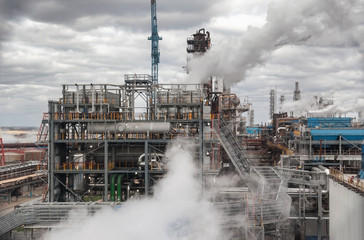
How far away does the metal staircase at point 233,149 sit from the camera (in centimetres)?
2742

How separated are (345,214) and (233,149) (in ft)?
32.3

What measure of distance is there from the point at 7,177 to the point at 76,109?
735 inches

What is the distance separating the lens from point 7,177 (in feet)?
130

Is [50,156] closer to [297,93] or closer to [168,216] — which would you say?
[168,216]

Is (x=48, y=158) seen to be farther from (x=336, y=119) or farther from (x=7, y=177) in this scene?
(x=336, y=119)

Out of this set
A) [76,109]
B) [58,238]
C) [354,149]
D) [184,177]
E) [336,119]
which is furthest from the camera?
[336,119]

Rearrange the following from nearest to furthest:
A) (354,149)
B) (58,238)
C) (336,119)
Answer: (58,238) < (354,149) < (336,119)

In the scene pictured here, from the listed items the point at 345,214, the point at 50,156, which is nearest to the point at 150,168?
the point at 50,156

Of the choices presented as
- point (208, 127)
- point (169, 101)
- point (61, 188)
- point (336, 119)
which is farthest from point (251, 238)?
point (336, 119)

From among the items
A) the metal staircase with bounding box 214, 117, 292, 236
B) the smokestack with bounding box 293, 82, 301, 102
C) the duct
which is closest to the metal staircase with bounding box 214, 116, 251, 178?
the metal staircase with bounding box 214, 117, 292, 236

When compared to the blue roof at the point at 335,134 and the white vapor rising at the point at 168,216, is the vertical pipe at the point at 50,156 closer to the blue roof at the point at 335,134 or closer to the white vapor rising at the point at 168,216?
the white vapor rising at the point at 168,216

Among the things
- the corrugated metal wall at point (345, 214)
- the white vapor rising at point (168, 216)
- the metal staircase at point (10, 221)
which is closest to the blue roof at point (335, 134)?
the corrugated metal wall at point (345, 214)

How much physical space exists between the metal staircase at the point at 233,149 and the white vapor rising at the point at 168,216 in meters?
3.15

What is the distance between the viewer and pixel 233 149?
2800 cm
